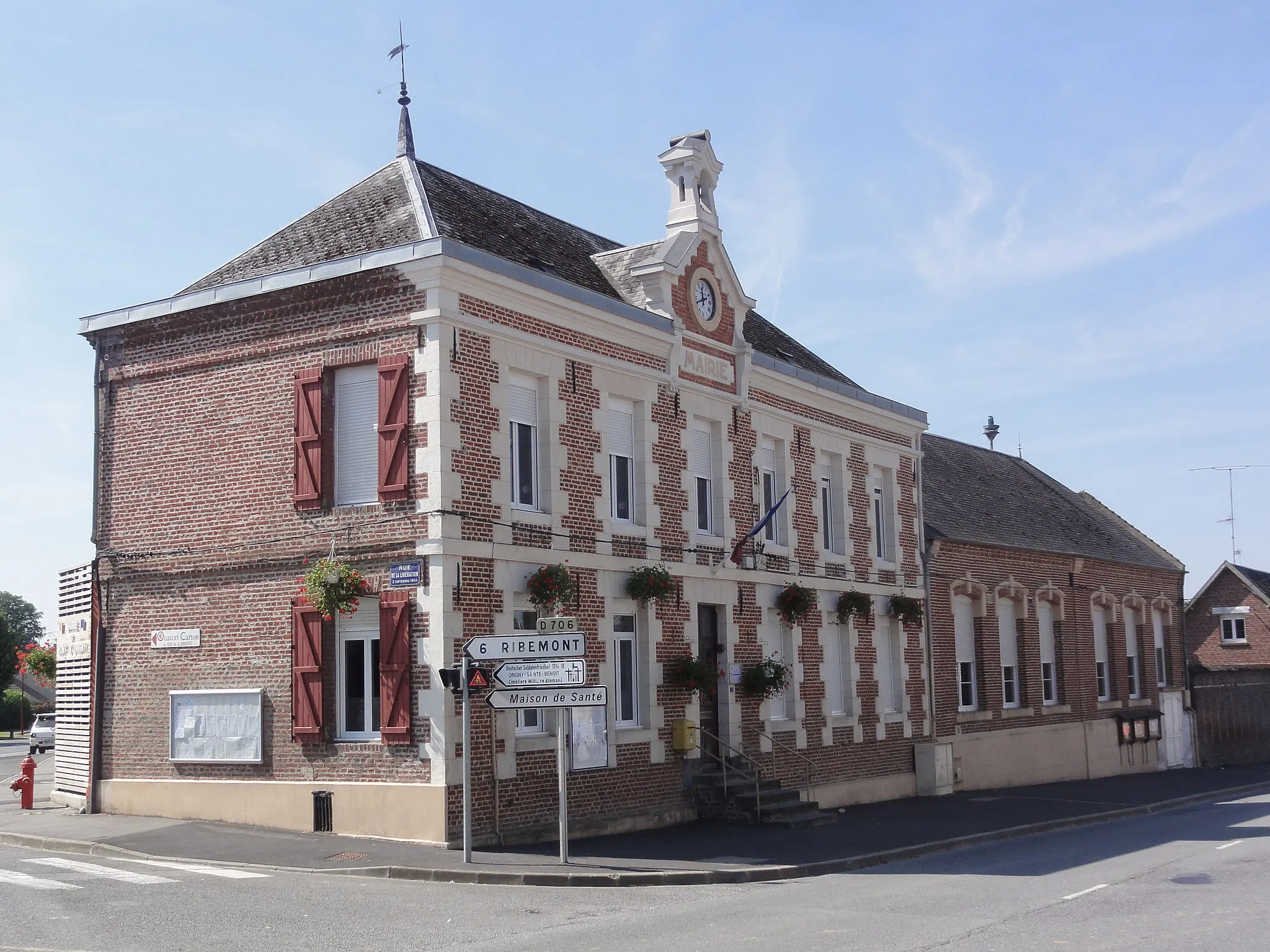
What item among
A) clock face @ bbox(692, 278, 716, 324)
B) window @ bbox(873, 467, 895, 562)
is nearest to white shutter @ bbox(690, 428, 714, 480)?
clock face @ bbox(692, 278, 716, 324)

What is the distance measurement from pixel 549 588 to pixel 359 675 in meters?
2.68

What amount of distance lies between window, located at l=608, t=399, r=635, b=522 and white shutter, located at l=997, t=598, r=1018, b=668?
14.3 m

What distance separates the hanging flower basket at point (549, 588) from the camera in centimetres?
1773

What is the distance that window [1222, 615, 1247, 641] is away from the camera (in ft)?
151

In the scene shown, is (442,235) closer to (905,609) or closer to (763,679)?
(763,679)

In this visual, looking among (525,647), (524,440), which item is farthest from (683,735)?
(525,647)

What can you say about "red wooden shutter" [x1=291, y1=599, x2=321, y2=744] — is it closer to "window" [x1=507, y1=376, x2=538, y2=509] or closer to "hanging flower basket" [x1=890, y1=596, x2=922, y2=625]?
"window" [x1=507, y1=376, x2=538, y2=509]

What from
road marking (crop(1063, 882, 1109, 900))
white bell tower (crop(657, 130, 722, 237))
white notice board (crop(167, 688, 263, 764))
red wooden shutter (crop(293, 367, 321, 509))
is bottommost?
road marking (crop(1063, 882, 1109, 900))

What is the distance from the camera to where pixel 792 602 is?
76.5ft

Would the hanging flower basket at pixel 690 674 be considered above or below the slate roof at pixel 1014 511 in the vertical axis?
below

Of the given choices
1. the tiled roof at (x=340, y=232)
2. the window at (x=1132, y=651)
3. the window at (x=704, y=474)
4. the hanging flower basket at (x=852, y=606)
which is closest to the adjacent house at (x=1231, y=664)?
the window at (x=1132, y=651)

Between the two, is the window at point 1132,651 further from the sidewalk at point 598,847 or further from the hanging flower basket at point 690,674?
the hanging flower basket at point 690,674

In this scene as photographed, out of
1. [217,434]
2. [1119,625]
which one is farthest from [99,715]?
[1119,625]

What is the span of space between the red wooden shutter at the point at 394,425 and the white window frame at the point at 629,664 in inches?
167
